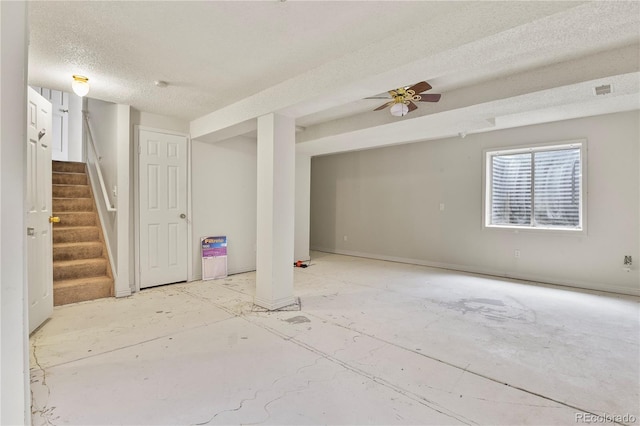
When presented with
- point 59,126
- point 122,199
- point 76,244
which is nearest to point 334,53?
point 122,199

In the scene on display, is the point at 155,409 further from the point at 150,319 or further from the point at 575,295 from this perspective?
the point at 575,295

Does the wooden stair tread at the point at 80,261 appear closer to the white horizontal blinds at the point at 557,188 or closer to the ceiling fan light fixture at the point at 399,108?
the ceiling fan light fixture at the point at 399,108

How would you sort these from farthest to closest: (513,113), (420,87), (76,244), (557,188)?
(557,188)
(76,244)
(513,113)
(420,87)

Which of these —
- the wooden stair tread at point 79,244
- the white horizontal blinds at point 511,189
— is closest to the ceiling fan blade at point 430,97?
the white horizontal blinds at point 511,189

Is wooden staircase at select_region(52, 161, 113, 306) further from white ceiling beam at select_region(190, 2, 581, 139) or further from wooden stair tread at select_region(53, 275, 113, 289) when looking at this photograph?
white ceiling beam at select_region(190, 2, 581, 139)

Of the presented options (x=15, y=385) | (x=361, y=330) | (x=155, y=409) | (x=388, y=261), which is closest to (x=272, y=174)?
(x=361, y=330)

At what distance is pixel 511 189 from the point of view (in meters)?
5.30

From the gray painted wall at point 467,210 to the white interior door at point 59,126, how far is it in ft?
17.7

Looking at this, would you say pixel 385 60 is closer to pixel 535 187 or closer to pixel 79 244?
pixel 535 187

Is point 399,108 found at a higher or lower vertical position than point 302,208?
higher

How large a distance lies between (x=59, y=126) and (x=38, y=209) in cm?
466

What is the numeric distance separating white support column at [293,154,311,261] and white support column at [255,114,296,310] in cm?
279

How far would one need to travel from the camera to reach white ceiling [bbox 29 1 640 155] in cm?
201

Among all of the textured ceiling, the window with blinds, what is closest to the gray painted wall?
the window with blinds
